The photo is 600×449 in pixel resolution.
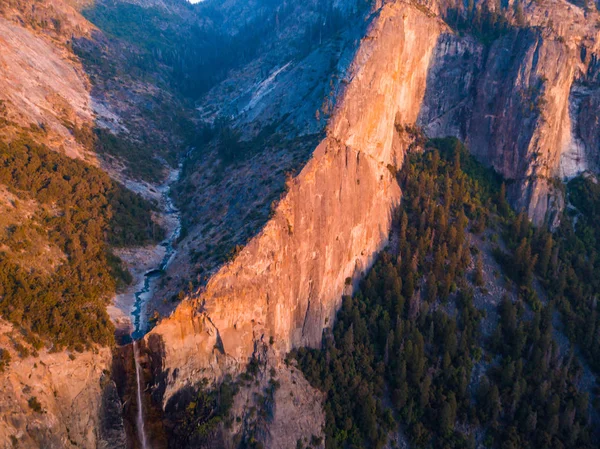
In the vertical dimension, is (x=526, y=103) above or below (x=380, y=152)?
above

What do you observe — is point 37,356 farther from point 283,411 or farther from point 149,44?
point 149,44

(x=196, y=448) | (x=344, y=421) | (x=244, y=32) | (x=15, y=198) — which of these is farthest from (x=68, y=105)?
(x=244, y=32)

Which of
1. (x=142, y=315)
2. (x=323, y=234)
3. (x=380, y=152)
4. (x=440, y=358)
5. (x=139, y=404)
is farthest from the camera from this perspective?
(x=380, y=152)

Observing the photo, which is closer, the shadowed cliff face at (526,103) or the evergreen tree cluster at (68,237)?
the evergreen tree cluster at (68,237)

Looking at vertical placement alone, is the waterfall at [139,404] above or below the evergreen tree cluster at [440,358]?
below

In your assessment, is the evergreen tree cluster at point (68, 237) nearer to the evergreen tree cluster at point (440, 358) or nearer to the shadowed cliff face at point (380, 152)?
the shadowed cliff face at point (380, 152)

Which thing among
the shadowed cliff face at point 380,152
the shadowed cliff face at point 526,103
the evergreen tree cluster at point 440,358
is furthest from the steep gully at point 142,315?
the shadowed cliff face at point 526,103

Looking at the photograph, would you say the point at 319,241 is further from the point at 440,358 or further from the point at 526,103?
the point at 526,103

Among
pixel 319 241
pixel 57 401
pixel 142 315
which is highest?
pixel 319 241

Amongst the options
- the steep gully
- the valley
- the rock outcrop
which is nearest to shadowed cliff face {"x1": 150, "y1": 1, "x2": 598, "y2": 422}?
the valley

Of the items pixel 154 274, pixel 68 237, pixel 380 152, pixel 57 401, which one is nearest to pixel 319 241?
pixel 380 152
